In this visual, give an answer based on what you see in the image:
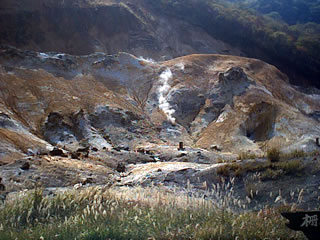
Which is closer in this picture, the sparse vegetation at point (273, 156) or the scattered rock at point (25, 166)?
the sparse vegetation at point (273, 156)

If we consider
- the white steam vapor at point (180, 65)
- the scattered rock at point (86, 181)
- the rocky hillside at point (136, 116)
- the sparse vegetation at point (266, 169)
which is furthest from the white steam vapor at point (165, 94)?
the sparse vegetation at point (266, 169)

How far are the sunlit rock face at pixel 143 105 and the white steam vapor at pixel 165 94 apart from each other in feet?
0.43

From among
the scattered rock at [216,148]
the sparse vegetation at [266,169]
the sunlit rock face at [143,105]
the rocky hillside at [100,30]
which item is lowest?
the scattered rock at [216,148]

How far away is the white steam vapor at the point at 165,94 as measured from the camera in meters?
35.0

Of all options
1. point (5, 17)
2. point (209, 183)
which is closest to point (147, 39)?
point (5, 17)

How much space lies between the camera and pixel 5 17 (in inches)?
2163

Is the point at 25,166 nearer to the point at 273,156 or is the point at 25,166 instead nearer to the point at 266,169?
the point at 266,169

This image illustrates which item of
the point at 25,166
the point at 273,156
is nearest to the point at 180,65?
the point at 25,166

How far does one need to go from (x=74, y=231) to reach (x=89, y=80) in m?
32.9

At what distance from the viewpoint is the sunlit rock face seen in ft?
87.0

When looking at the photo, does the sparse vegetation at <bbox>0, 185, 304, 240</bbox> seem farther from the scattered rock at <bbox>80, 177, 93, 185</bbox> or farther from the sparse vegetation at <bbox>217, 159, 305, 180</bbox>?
the scattered rock at <bbox>80, 177, 93, 185</bbox>

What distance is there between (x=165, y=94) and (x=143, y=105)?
10.6 ft

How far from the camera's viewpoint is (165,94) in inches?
1487

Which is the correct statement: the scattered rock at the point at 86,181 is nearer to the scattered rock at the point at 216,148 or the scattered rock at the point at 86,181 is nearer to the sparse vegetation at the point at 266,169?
the sparse vegetation at the point at 266,169
